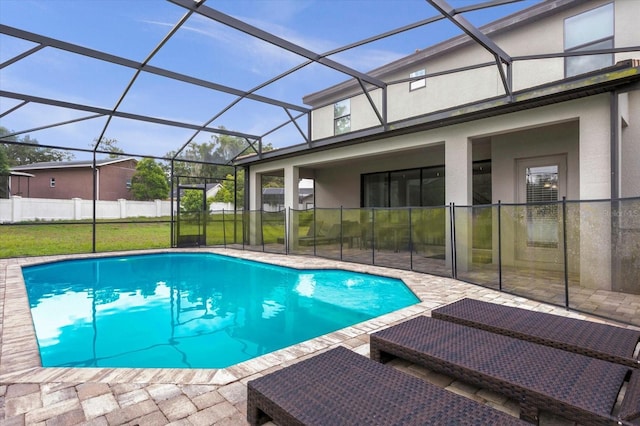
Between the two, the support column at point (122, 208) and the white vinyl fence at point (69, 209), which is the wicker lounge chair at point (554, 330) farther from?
the support column at point (122, 208)

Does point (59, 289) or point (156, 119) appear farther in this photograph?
point (156, 119)

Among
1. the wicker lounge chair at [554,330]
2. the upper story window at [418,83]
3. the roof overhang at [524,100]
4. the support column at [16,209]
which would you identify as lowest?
the wicker lounge chair at [554,330]

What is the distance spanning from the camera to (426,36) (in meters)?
6.88

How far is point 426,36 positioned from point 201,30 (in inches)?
171

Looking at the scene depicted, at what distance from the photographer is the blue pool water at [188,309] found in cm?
386

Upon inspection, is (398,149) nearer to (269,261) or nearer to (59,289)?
(269,261)

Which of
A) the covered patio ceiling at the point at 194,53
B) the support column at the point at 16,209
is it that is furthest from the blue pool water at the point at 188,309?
the support column at the point at 16,209

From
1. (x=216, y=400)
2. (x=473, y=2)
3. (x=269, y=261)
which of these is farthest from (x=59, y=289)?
(x=473, y=2)

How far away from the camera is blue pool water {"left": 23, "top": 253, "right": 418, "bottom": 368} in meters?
3.86

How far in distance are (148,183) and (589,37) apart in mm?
24182

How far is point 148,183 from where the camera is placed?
77.6 ft

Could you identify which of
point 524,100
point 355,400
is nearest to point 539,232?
point 524,100

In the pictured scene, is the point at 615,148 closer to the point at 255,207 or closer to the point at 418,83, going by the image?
the point at 418,83

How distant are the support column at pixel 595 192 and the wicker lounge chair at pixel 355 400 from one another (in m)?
4.60
